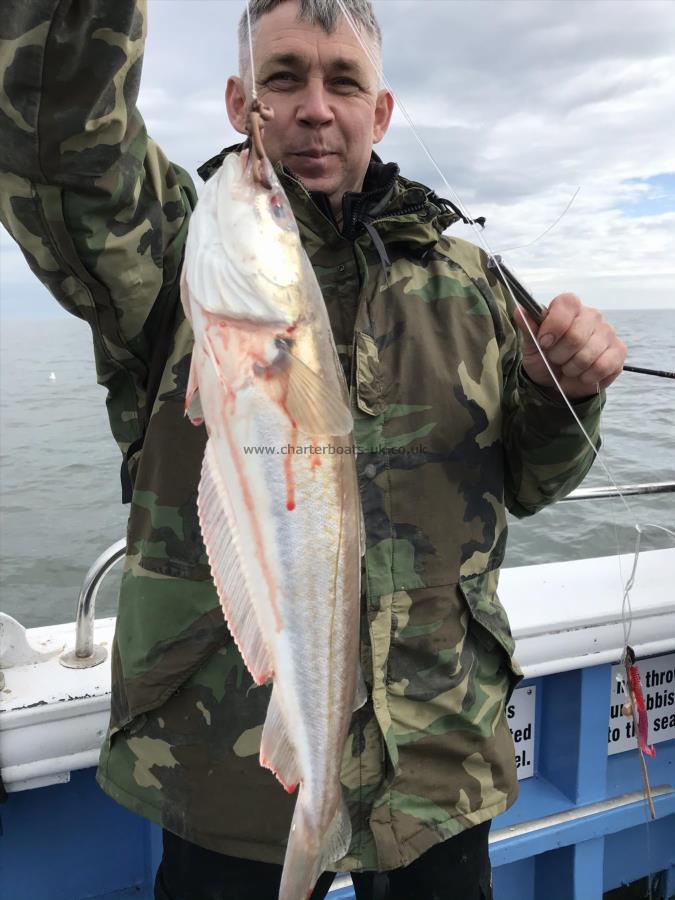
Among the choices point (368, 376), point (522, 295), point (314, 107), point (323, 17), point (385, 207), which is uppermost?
point (323, 17)

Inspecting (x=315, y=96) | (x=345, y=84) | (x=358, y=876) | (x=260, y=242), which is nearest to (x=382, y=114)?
(x=345, y=84)

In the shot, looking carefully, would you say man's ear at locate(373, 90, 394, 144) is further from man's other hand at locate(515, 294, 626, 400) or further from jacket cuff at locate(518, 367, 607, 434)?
jacket cuff at locate(518, 367, 607, 434)

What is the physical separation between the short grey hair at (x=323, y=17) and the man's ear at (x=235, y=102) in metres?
0.05

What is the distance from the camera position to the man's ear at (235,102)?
7.88 feet

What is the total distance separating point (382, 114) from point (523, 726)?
9.37 ft

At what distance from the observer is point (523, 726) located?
3635 mm

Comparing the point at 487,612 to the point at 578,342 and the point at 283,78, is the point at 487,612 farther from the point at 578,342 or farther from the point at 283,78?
the point at 283,78

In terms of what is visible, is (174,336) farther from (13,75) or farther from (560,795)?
(560,795)

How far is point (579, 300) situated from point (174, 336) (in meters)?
1.14

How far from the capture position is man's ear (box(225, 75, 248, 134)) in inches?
94.6

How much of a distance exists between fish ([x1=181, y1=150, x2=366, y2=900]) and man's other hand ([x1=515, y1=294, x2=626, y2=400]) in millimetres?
703

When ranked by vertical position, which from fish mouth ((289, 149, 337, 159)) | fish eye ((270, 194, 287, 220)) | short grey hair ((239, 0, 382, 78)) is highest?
short grey hair ((239, 0, 382, 78))

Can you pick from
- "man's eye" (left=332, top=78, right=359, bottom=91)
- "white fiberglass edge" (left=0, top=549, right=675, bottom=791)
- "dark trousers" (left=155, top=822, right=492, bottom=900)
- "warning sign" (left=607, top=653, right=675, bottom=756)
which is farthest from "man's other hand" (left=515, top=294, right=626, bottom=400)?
"warning sign" (left=607, top=653, right=675, bottom=756)

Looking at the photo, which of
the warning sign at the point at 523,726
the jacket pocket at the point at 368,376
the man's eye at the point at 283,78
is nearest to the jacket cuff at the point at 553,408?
the jacket pocket at the point at 368,376
